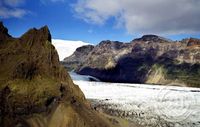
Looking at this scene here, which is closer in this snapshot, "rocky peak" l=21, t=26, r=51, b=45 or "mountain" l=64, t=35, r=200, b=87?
"rocky peak" l=21, t=26, r=51, b=45

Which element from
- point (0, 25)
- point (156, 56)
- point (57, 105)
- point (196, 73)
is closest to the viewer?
point (57, 105)

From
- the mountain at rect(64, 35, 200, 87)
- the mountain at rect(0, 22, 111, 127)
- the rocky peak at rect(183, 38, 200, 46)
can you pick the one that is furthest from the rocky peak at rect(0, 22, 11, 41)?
the rocky peak at rect(183, 38, 200, 46)

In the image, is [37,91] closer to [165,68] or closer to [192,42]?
[165,68]

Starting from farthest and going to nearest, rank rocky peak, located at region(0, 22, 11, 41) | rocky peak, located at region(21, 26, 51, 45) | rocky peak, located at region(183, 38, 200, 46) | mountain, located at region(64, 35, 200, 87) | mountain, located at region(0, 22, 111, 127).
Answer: rocky peak, located at region(183, 38, 200, 46) → mountain, located at region(64, 35, 200, 87) → rocky peak, located at region(0, 22, 11, 41) → rocky peak, located at region(21, 26, 51, 45) → mountain, located at region(0, 22, 111, 127)

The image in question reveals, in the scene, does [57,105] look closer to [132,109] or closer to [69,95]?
[69,95]

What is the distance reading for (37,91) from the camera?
61.4 ft

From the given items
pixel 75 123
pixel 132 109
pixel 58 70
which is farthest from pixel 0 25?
pixel 132 109

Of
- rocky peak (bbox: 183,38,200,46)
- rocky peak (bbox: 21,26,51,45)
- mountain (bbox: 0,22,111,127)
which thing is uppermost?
rocky peak (bbox: 183,38,200,46)

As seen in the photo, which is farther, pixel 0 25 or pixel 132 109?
pixel 132 109

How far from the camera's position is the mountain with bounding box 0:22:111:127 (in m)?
17.8

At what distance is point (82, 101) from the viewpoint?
67.9 feet

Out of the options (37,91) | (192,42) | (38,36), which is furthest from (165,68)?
(37,91)

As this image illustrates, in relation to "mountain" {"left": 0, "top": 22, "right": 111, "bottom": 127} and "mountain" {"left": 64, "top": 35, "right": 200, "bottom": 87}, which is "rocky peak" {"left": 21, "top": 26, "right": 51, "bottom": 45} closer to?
"mountain" {"left": 0, "top": 22, "right": 111, "bottom": 127}

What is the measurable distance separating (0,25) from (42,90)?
7.71 metres
